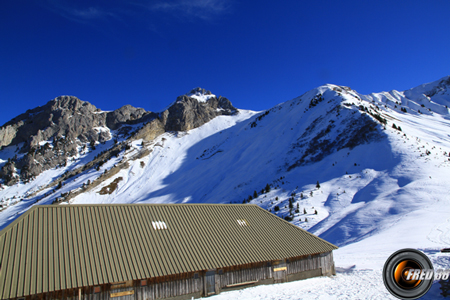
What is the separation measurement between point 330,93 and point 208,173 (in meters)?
48.0

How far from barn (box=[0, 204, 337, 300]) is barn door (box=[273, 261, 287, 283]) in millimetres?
63

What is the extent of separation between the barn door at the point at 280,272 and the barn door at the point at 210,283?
4516 millimetres

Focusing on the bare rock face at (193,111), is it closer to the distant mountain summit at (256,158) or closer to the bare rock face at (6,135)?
the distant mountain summit at (256,158)

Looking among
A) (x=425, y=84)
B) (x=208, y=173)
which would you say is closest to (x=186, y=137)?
(x=208, y=173)

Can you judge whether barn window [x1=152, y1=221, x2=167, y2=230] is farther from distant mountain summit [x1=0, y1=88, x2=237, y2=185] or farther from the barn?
distant mountain summit [x1=0, y1=88, x2=237, y2=185]

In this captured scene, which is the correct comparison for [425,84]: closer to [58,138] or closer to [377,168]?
[377,168]

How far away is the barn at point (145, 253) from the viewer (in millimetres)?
12938

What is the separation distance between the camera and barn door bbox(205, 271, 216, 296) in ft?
52.0

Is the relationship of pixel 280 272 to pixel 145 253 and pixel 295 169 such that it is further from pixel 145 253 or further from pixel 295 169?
pixel 295 169

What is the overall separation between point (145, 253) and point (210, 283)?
4321 millimetres

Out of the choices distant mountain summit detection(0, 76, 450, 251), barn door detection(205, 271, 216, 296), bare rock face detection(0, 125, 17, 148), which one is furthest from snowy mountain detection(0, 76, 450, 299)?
barn door detection(205, 271, 216, 296)

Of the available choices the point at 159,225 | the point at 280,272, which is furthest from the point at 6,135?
the point at 280,272

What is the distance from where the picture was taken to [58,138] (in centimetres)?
12606

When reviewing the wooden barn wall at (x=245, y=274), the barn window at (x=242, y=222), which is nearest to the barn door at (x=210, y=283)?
the wooden barn wall at (x=245, y=274)
